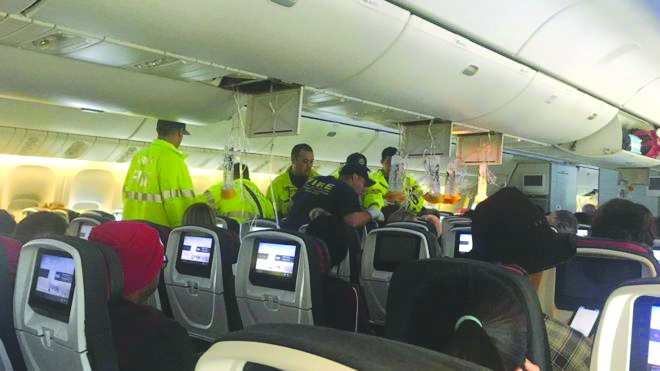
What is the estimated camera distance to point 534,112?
23.4ft

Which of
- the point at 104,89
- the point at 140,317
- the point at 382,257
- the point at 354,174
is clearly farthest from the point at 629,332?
the point at 104,89

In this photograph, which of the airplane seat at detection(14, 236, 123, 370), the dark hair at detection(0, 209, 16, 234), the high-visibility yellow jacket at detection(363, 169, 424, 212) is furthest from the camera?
the high-visibility yellow jacket at detection(363, 169, 424, 212)

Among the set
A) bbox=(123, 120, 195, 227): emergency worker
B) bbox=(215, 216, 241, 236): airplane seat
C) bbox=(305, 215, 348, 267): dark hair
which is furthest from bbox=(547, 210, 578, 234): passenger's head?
bbox=(123, 120, 195, 227): emergency worker

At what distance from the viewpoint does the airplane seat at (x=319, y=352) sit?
73 cm

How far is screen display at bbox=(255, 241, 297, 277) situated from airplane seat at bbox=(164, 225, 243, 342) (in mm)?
353

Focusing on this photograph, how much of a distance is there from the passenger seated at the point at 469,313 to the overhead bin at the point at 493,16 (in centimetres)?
293

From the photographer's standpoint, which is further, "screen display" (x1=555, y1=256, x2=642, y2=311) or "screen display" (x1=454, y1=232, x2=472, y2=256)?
"screen display" (x1=454, y1=232, x2=472, y2=256)

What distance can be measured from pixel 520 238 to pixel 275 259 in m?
2.17

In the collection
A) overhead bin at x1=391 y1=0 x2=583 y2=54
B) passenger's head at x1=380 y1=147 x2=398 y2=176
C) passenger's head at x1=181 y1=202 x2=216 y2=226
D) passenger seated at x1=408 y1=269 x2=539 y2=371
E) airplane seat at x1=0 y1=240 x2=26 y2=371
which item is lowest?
airplane seat at x1=0 y1=240 x2=26 y2=371

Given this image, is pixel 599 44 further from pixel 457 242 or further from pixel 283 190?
pixel 283 190

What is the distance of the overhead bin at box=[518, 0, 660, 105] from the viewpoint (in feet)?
16.0

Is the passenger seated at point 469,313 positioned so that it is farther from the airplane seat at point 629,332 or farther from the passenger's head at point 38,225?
the passenger's head at point 38,225

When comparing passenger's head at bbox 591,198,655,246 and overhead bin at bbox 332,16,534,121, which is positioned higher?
overhead bin at bbox 332,16,534,121

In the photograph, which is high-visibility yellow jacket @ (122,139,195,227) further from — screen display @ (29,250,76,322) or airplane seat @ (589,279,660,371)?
airplane seat @ (589,279,660,371)
